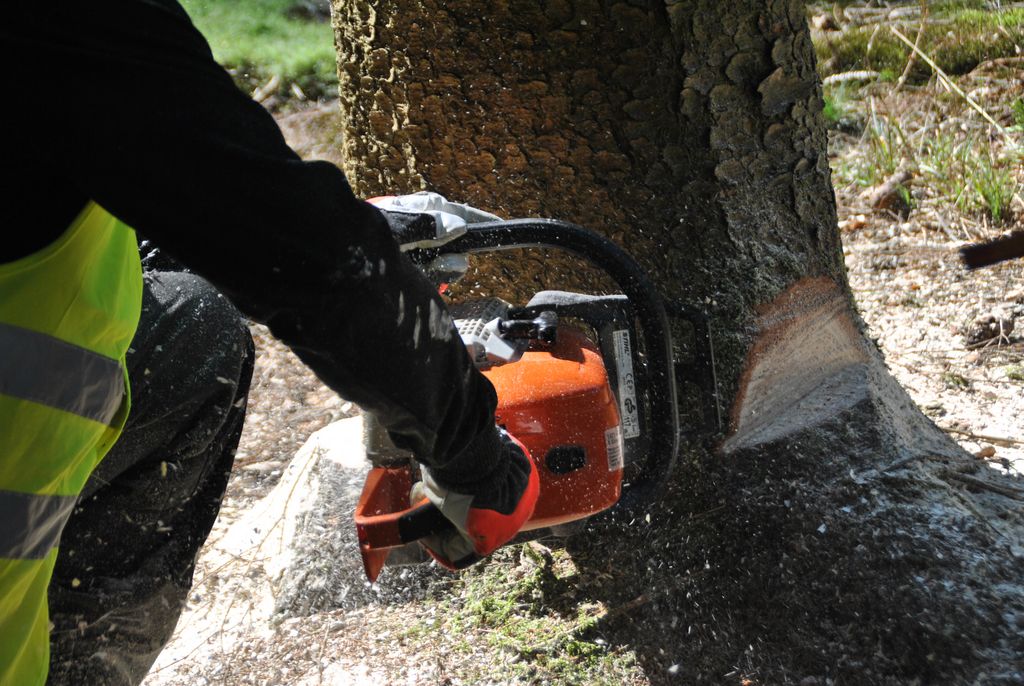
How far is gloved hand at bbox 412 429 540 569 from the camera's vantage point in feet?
4.63

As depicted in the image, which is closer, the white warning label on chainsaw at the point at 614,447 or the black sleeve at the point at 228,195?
the black sleeve at the point at 228,195

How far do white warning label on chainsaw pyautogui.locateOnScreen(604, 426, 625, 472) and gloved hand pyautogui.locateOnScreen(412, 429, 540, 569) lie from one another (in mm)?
268

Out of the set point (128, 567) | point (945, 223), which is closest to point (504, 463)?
point (128, 567)

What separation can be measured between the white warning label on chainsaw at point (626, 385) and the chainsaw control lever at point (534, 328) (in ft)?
A: 0.43

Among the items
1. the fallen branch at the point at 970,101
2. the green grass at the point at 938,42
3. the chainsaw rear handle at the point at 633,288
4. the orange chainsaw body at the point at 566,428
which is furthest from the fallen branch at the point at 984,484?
the green grass at the point at 938,42

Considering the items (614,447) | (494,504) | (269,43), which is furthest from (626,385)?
(269,43)

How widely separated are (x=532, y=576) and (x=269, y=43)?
186 inches

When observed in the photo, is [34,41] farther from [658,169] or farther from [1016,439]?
[1016,439]

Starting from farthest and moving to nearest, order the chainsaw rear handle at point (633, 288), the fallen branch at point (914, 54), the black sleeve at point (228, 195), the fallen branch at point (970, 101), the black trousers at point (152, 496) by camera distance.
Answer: the fallen branch at point (914, 54), the fallen branch at point (970, 101), the chainsaw rear handle at point (633, 288), the black trousers at point (152, 496), the black sleeve at point (228, 195)

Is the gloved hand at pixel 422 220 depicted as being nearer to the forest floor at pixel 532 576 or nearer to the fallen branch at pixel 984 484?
the forest floor at pixel 532 576

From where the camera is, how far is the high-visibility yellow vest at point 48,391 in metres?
1.03

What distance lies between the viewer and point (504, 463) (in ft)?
4.67

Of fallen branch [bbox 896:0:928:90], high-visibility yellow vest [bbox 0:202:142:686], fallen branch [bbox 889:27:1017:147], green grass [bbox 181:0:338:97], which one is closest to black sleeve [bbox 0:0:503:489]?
high-visibility yellow vest [bbox 0:202:142:686]

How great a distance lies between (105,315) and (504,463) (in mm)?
638
